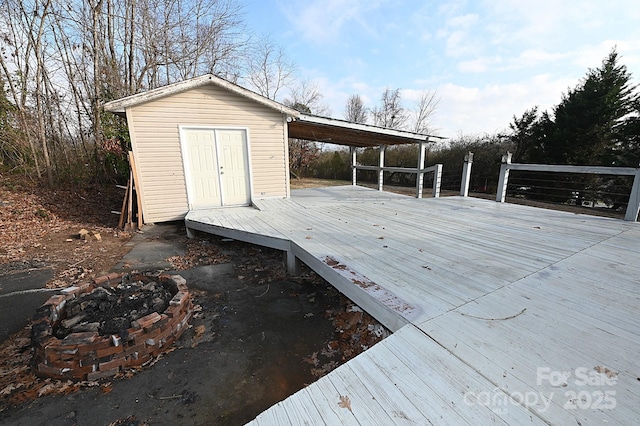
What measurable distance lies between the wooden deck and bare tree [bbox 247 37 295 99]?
56.4 ft

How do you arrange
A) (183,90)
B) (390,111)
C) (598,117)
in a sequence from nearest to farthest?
(183,90), (598,117), (390,111)

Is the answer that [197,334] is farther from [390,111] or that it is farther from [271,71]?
[390,111]

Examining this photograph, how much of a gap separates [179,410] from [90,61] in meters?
12.3

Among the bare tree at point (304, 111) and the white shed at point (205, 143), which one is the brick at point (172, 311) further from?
the bare tree at point (304, 111)

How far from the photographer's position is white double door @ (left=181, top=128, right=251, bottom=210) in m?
6.03

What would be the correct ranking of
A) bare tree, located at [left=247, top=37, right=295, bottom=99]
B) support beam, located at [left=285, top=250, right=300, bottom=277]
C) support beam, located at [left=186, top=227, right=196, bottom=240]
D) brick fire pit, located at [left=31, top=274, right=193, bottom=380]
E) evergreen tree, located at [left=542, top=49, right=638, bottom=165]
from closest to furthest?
1. brick fire pit, located at [left=31, top=274, right=193, bottom=380]
2. support beam, located at [left=285, top=250, right=300, bottom=277]
3. support beam, located at [left=186, top=227, right=196, bottom=240]
4. evergreen tree, located at [left=542, top=49, right=638, bottom=165]
5. bare tree, located at [left=247, top=37, right=295, bottom=99]

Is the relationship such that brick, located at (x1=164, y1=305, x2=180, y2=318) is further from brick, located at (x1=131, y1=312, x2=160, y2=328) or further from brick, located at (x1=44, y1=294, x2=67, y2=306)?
brick, located at (x1=44, y1=294, x2=67, y2=306)

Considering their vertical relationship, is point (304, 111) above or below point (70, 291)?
above

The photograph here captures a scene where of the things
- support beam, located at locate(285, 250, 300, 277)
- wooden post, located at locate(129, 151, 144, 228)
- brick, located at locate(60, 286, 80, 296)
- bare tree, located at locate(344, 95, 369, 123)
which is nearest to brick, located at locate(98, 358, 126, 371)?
brick, located at locate(60, 286, 80, 296)

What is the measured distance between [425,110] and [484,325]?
24965 millimetres

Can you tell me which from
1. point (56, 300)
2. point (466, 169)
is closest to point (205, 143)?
point (56, 300)

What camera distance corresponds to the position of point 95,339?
2.01m

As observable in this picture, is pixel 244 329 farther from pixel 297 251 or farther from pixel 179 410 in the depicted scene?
pixel 297 251

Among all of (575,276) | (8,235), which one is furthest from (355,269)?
(8,235)
